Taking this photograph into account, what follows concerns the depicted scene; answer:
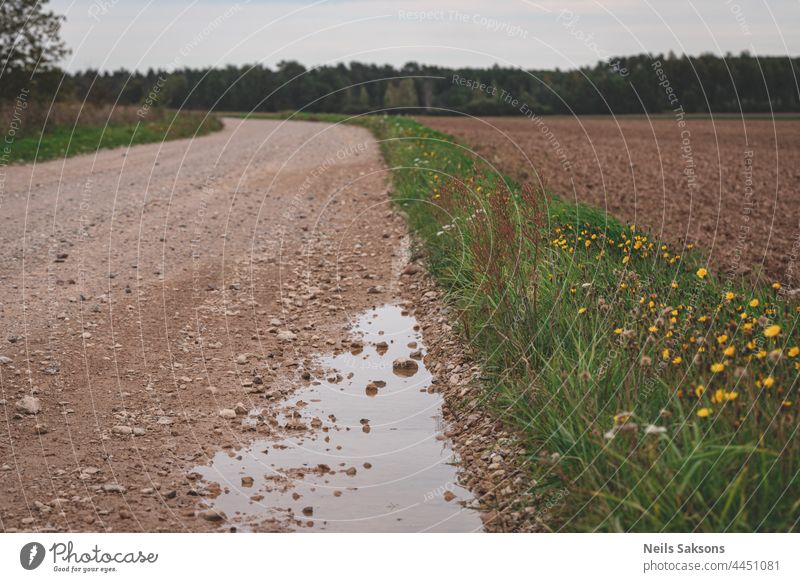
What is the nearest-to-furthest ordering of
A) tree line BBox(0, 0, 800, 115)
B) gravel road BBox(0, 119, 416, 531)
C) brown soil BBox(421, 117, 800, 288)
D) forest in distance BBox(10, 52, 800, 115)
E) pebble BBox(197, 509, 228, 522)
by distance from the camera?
pebble BBox(197, 509, 228, 522), gravel road BBox(0, 119, 416, 531), brown soil BBox(421, 117, 800, 288), tree line BBox(0, 0, 800, 115), forest in distance BBox(10, 52, 800, 115)

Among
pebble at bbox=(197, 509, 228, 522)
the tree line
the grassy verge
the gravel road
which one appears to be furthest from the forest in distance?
pebble at bbox=(197, 509, 228, 522)

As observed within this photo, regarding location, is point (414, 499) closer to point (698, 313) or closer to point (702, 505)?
point (702, 505)

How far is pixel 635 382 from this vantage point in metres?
5.20

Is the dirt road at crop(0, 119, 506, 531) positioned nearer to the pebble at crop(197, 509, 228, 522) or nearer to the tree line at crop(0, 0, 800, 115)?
the pebble at crop(197, 509, 228, 522)

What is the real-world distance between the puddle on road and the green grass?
53.5 ft

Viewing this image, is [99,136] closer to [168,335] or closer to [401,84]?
[401,84]

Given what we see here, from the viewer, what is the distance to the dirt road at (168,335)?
5.07 meters

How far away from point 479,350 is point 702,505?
3321 mm

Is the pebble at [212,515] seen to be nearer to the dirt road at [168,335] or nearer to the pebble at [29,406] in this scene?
the dirt road at [168,335]

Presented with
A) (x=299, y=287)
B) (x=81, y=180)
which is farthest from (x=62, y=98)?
(x=299, y=287)

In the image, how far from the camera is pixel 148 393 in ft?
21.7

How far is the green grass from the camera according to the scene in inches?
889

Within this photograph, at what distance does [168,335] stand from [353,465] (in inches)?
128
